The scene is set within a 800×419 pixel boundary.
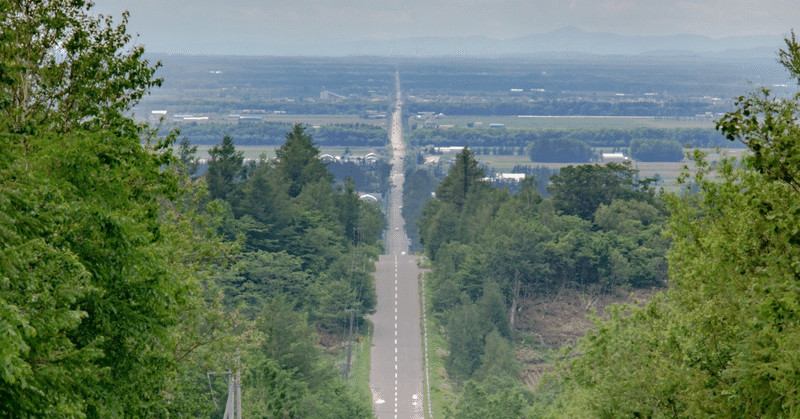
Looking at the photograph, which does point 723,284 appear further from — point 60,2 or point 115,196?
point 60,2

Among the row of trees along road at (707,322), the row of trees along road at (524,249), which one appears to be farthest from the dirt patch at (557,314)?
the row of trees along road at (707,322)

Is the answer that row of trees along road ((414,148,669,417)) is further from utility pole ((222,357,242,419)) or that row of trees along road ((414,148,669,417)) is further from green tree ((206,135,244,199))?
utility pole ((222,357,242,419))

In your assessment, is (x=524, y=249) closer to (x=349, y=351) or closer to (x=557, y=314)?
(x=557, y=314)

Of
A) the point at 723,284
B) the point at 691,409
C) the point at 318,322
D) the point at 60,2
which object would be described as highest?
the point at 60,2

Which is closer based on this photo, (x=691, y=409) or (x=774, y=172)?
(x=774, y=172)

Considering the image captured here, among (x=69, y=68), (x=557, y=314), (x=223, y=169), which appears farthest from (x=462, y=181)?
(x=69, y=68)

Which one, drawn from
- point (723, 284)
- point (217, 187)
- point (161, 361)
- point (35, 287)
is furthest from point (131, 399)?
point (217, 187)

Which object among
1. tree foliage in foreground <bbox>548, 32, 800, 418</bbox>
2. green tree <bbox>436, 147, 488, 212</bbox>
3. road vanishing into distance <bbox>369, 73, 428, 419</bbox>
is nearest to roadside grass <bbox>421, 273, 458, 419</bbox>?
road vanishing into distance <bbox>369, 73, 428, 419</bbox>
